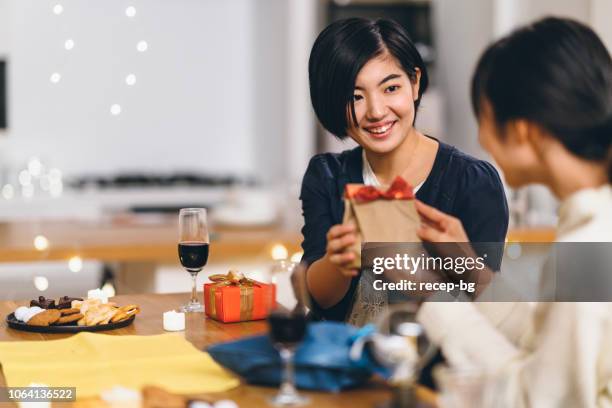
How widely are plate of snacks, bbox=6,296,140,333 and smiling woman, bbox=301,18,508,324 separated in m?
0.41

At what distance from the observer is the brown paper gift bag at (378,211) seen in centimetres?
147

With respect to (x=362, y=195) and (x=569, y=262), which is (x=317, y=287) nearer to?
(x=362, y=195)

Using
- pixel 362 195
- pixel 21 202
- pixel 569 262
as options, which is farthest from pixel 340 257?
pixel 21 202

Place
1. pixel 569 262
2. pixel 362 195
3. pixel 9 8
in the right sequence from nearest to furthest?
pixel 569 262
pixel 362 195
pixel 9 8

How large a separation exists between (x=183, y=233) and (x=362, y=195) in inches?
21.5

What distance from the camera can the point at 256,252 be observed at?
3402mm

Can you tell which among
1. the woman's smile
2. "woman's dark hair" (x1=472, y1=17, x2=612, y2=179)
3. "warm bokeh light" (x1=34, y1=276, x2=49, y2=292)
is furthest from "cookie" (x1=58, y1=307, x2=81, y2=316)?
"warm bokeh light" (x1=34, y1=276, x2=49, y2=292)

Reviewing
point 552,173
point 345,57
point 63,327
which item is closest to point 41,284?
point 63,327

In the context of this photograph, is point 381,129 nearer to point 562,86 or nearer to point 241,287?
point 241,287

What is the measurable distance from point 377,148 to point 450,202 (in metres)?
0.21

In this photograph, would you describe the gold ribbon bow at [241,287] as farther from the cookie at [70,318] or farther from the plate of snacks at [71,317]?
the cookie at [70,318]

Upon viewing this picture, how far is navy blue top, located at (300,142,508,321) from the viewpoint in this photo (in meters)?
1.98

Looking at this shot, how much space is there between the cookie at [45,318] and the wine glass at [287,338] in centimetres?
62

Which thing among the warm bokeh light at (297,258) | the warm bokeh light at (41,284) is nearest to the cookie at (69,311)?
the warm bokeh light at (297,258)
